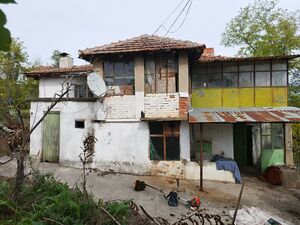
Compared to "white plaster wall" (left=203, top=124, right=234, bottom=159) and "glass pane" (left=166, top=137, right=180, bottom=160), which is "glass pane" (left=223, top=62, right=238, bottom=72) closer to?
"white plaster wall" (left=203, top=124, right=234, bottom=159)

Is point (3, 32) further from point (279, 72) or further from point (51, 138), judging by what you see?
point (279, 72)

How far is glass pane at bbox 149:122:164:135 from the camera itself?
38.9 feet

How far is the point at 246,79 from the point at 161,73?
513cm

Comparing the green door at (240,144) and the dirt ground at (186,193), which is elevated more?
the green door at (240,144)

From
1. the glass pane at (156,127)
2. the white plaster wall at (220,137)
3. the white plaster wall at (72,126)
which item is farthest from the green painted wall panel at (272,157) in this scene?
the white plaster wall at (72,126)

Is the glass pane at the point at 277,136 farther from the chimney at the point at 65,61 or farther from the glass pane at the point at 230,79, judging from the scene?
→ the chimney at the point at 65,61

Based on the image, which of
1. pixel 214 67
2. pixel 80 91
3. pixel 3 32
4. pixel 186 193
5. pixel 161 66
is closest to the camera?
pixel 3 32

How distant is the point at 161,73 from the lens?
39.0ft

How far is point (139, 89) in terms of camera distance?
11859 mm

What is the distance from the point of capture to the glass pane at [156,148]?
1185 centimetres

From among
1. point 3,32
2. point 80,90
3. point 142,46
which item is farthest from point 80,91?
point 3,32

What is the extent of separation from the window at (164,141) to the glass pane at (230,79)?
4247mm

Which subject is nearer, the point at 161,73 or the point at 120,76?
the point at 161,73

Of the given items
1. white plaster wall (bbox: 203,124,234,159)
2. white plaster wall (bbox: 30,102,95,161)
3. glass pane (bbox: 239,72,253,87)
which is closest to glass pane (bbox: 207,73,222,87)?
glass pane (bbox: 239,72,253,87)
